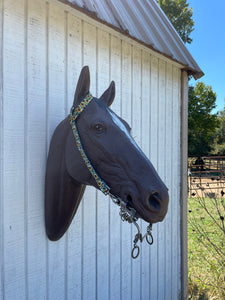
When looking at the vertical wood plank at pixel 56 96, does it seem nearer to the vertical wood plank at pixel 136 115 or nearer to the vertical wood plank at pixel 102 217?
the vertical wood plank at pixel 102 217

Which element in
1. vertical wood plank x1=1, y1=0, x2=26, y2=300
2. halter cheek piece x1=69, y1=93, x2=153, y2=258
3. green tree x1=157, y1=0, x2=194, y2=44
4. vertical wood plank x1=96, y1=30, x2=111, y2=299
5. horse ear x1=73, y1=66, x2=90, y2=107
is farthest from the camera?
green tree x1=157, y1=0, x2=194, y2=44

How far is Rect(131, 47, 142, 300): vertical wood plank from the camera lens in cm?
272

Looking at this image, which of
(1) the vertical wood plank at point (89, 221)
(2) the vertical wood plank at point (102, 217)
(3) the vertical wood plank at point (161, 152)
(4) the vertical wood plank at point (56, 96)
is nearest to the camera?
(4) the vertical wood plank at point (56, 96)

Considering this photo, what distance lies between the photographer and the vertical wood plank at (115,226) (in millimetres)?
2463

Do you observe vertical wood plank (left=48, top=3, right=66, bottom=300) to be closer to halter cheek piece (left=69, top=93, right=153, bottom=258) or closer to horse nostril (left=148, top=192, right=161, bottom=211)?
halter cheek piece (left=69, top=93, right=153, bottom=258)

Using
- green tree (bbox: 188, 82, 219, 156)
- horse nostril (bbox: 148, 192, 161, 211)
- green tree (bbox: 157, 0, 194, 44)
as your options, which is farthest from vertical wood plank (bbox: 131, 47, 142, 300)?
green tree (bbox: 188, 82, 219, 156)

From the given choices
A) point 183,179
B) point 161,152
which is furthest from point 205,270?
point 161,152

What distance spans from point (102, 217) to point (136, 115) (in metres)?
1.05

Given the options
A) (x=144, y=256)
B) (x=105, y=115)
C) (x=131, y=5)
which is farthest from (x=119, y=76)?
(x=144, y=256)

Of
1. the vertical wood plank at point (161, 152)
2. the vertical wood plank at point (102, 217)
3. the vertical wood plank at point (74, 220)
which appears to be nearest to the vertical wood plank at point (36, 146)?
the vertical wood plank at point (74, 220)

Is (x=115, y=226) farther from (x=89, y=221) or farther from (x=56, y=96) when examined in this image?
(x=56, y=96)

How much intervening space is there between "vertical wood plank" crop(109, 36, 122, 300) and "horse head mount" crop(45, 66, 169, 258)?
737 millimetres

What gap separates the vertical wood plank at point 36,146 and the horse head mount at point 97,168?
7 centimetres

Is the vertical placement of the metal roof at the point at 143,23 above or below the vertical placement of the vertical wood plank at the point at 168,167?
above
